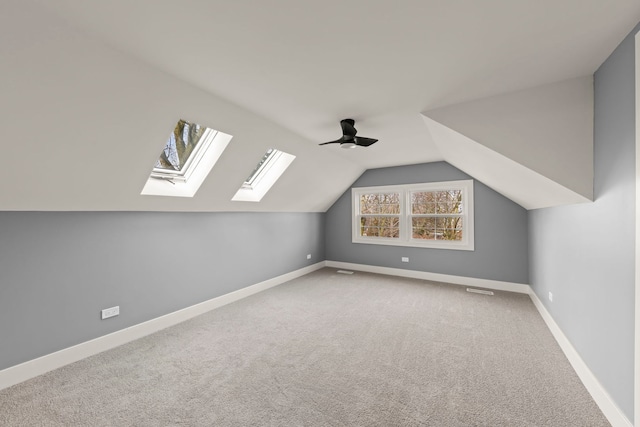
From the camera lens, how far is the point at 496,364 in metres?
2.35

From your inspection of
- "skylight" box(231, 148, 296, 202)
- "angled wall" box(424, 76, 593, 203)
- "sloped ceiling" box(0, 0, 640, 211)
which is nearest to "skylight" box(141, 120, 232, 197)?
"sloped ceiling" box(0, 0, 640, 211)

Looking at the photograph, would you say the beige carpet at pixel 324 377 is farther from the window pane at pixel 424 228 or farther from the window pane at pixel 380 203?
the window pane at pixel 380 203

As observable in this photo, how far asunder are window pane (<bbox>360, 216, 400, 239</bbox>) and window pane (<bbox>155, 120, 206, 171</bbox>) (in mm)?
4021

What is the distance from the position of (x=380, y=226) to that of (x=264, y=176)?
291 cm

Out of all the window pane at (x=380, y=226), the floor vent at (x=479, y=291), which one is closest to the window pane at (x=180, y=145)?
the window pane at (x=380, y=226)

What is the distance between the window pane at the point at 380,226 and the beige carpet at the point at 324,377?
2396mm

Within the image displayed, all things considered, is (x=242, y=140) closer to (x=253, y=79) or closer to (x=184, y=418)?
(x=253, y=79)

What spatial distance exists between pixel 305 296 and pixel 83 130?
3437 millimetres

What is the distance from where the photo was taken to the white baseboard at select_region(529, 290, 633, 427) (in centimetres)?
162

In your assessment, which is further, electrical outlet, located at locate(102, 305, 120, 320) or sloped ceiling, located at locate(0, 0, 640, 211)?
electrical outlet, located at locate(102, 305, 120, 320)

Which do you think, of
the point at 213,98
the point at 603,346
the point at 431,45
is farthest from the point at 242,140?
the point at 603,346

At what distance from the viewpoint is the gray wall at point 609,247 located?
5.06ft

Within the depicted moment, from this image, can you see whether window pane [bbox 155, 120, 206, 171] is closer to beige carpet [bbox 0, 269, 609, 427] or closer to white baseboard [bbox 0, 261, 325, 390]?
white baseboard [bbox 0, 261, 325, 390]

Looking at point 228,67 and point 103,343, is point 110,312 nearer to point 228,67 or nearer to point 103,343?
point 103,343
